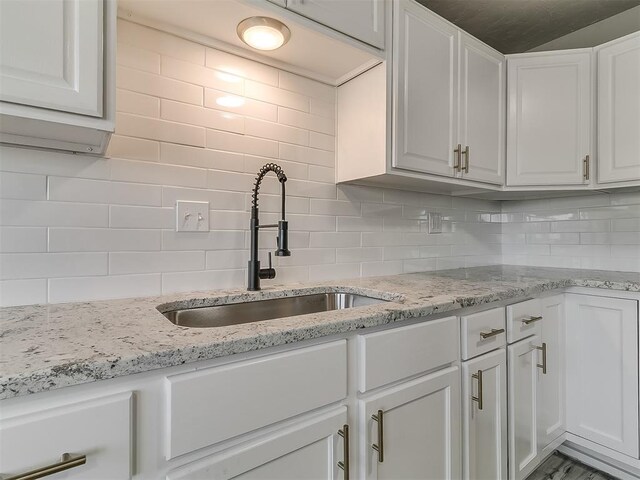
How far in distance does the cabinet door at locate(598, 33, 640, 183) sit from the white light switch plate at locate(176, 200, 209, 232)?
1960 mm

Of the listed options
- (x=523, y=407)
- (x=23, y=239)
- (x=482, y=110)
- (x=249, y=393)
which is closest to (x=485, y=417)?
(x=523, y=407)

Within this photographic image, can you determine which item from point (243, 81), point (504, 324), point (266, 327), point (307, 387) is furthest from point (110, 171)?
point (504, 324)

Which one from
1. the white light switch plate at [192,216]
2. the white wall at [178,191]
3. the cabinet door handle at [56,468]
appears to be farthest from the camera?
the white light switch plate at [192,216]

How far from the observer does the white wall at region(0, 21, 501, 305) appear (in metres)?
1.01

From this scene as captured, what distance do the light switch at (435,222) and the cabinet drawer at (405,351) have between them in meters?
0.94

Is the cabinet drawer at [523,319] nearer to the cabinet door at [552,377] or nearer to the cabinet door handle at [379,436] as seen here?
the cabinet door at [552,377]

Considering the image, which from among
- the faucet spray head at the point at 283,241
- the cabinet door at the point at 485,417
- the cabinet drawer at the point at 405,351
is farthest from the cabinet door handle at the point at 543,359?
the faucet spray head at the point at 283,241

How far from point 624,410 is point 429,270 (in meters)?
1.02

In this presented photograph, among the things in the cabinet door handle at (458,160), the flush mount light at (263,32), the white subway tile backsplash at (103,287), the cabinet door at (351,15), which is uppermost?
the cabinet door at (351,15)

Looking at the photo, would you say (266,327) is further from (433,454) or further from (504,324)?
(504,324)

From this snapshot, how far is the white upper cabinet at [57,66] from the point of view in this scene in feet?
2.41

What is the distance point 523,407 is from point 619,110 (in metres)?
1.53

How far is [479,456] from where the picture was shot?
1.24 m

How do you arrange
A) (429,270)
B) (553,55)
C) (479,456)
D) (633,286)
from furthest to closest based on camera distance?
(429,270)
(553,55)
(633,286)
(479,456)
